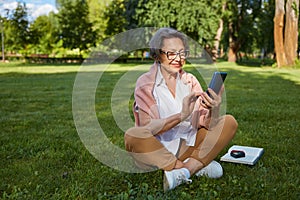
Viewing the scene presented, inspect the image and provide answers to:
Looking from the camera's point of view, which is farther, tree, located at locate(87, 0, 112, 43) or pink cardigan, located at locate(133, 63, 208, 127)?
tree, located at locate(87, 0, 112, 43)

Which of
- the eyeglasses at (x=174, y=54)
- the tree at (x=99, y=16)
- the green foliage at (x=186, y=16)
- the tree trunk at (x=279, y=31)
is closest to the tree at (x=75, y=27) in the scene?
the tree at (x=99, y=16)

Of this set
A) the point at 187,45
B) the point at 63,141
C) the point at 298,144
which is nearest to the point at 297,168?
the point at 298,144

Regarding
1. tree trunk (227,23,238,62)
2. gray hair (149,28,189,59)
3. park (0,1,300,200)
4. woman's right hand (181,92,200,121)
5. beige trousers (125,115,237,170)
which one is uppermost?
tree trunk (227,23,238,62)

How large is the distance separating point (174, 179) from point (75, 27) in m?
27.1

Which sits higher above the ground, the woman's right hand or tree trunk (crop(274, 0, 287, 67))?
tree trunk (crop(274, 0, 287, 67))

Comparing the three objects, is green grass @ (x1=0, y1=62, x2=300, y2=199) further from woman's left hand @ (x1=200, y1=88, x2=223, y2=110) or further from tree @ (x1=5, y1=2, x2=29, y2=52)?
tree @ (x1=5, y1=2, x2=29, y2=52)

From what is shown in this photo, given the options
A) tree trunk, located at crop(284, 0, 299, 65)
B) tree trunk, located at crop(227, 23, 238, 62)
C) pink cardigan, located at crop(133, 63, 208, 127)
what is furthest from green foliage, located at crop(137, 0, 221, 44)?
pink cardigan, located at crop(133, 63, 208, 127)

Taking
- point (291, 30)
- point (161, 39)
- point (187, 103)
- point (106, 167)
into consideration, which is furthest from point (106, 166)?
point (291, 30)

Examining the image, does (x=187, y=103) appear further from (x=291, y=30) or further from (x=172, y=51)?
(x=291, y=30)

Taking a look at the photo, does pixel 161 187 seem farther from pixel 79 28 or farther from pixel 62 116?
pixel 79 28

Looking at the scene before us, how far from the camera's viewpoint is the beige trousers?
2.29 metres

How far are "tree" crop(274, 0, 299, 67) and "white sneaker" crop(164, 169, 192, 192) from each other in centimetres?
1490

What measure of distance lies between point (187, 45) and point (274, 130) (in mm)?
2012

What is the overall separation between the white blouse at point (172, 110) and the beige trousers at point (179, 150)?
6cm
